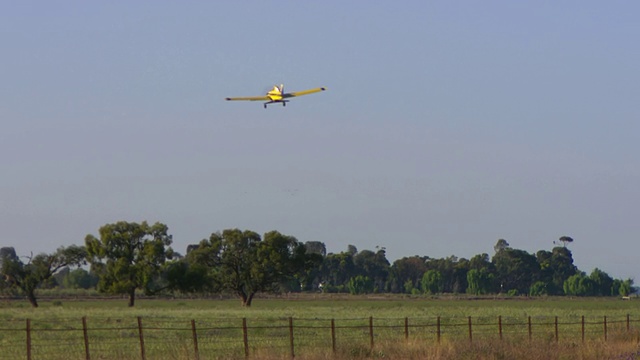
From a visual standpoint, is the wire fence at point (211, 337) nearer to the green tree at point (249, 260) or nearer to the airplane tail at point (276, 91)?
the airplane tail at point (276, 91)

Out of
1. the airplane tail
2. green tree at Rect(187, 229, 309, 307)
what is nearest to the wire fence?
the airplane tail

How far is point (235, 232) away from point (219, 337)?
222 feet

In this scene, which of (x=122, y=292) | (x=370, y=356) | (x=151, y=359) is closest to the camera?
(x=151, y=359)

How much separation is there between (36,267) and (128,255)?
27.0 ft

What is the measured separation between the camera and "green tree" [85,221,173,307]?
328 feet

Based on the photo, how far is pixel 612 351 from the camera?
37219mm

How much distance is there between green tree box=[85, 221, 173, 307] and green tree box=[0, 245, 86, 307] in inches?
79.0

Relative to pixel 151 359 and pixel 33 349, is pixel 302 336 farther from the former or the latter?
pixel 151 359

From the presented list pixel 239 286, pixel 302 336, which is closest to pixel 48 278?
pixel 239 286

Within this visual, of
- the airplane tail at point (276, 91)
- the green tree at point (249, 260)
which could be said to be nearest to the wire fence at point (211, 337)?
the airplane tail at point (276, 91)

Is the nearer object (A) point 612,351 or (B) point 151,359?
(B) point 151,359

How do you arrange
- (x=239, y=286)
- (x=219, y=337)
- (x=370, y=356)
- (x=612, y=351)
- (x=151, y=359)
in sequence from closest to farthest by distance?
(x=151, y=359) < (x=370, y=356) < (x=612, y=351) < (x=219, y=337) < (x=239, y=286)

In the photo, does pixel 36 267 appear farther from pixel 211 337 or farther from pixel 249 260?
pixel 211 337

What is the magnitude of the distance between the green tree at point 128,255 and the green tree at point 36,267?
201 cm
